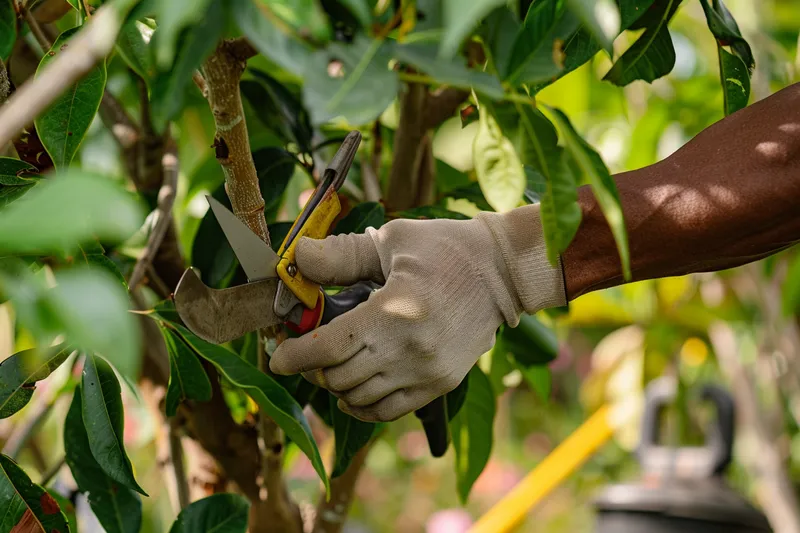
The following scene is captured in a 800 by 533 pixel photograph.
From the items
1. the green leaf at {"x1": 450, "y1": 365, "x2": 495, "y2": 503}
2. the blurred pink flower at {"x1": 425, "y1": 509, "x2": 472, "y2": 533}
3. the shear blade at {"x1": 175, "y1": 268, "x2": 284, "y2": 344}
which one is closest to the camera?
the shear blade at {"x1": 175, "y1": 268, "x2": 284, "y2": 344}

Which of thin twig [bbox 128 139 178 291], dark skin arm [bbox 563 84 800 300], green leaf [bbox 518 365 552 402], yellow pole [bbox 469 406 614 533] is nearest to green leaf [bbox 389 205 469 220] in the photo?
dark skin arm [bbox 563 84 800 300]

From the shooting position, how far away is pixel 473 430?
3.08 ft

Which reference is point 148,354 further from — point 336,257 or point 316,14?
point 316,14

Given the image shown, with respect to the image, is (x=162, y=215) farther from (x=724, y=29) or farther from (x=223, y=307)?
(x=724, y=29)

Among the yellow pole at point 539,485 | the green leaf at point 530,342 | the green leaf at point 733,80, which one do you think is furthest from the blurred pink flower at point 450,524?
the green leaf at point 733,80

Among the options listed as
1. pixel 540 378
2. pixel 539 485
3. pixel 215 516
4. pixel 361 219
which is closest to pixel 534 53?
pixel 361 219

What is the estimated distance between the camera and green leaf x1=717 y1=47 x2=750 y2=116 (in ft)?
2.24

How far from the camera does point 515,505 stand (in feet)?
5.16

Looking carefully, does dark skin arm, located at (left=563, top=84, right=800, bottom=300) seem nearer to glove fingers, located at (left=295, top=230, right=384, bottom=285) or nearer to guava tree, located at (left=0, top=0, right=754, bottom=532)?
guava tree, located at (left=0, top=0, right=754, bottom=532)

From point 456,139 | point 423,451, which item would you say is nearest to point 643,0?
point 456,139

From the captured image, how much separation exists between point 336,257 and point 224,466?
33cm

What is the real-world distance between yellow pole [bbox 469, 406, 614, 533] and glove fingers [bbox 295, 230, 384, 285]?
91cm

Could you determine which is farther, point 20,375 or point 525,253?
point 525,253

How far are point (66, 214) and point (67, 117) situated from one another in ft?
0.91
